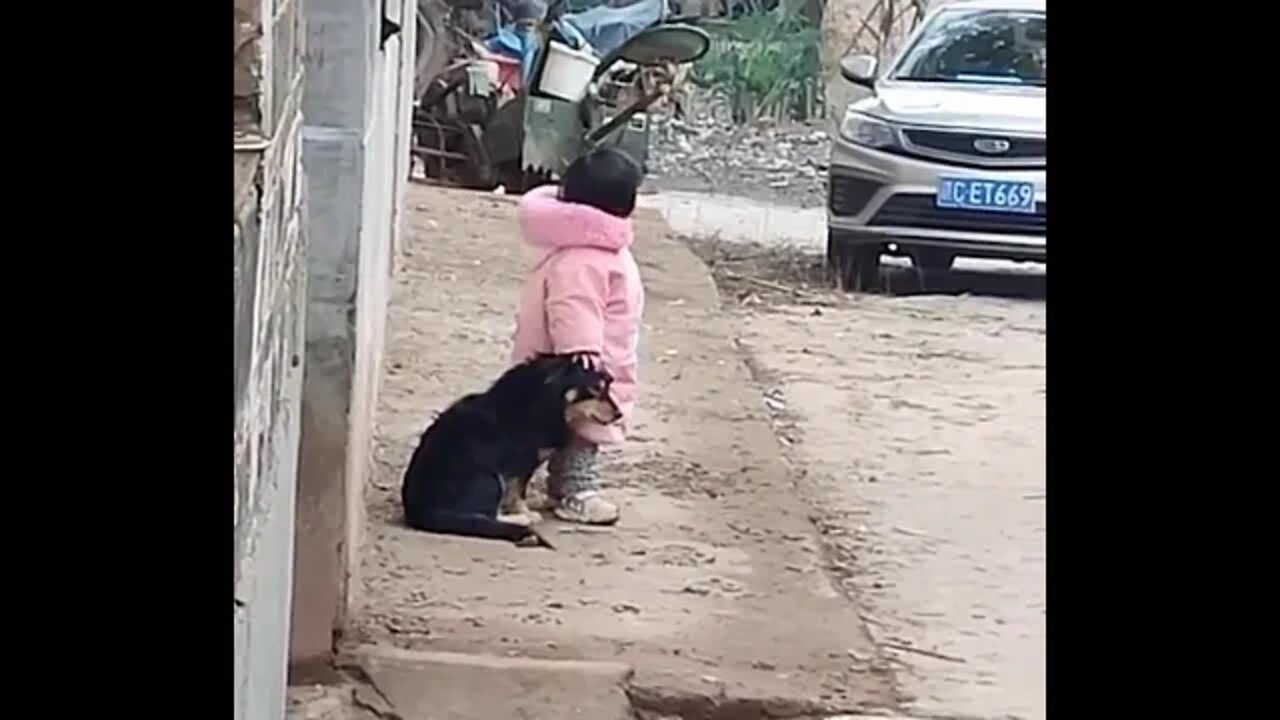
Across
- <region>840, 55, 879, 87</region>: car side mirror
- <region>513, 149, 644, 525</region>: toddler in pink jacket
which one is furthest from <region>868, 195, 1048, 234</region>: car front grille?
<region>513, 149, 644, 525</region>: toddler in pink jacket

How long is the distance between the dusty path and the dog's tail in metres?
0.05

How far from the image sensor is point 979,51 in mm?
9852

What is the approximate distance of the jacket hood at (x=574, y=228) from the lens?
546 cm

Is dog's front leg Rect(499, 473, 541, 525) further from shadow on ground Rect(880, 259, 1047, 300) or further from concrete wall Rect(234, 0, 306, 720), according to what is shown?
shadow on ground Rect(880, 259, 1047, 300)

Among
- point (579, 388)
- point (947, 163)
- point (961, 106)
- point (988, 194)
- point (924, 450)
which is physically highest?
point (961, 106)

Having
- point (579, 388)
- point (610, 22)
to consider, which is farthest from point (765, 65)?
point (579, 388)

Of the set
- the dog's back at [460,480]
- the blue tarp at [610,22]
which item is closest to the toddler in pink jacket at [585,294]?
the dog's back at [460,480]

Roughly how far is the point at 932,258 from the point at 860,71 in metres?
1.32

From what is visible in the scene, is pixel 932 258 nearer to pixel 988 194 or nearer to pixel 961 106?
pixel 988 194

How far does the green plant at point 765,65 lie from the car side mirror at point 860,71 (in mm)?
2621

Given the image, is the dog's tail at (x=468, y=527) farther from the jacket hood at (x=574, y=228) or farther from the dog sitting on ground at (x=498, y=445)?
the jacket hood at (x=574, y=228)
